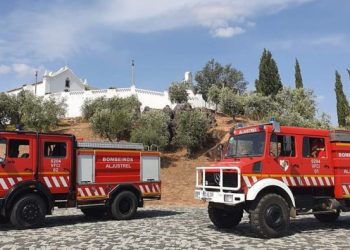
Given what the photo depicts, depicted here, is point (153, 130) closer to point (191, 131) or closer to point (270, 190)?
point (191, 131)

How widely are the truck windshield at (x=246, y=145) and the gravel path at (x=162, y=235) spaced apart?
2.24 m

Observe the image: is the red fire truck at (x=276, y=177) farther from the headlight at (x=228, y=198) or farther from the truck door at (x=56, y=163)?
the truck door at (x=56, y=163)

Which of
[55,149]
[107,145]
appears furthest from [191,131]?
[55,149]

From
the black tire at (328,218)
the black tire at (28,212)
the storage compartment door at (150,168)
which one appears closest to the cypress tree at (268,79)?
the storage compartment door at (150,168)

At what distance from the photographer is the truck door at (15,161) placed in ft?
42.0

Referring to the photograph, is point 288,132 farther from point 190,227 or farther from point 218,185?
point 190,227

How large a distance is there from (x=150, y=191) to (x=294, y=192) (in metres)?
6.06

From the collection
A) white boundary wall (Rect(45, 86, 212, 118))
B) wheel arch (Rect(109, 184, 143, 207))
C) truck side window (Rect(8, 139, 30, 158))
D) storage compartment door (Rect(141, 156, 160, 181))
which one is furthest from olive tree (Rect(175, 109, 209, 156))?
truck side window (Rect(8, 139, 30, 158))

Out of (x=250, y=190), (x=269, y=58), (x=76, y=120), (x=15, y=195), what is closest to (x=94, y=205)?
(x=15, y=195)

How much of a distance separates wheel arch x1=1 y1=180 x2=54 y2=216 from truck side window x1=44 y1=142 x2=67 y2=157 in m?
1.10

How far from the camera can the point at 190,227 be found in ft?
42.4

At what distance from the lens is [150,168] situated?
642 inches

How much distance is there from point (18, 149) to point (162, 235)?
5401mm

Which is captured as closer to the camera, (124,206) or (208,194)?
(208,194)
